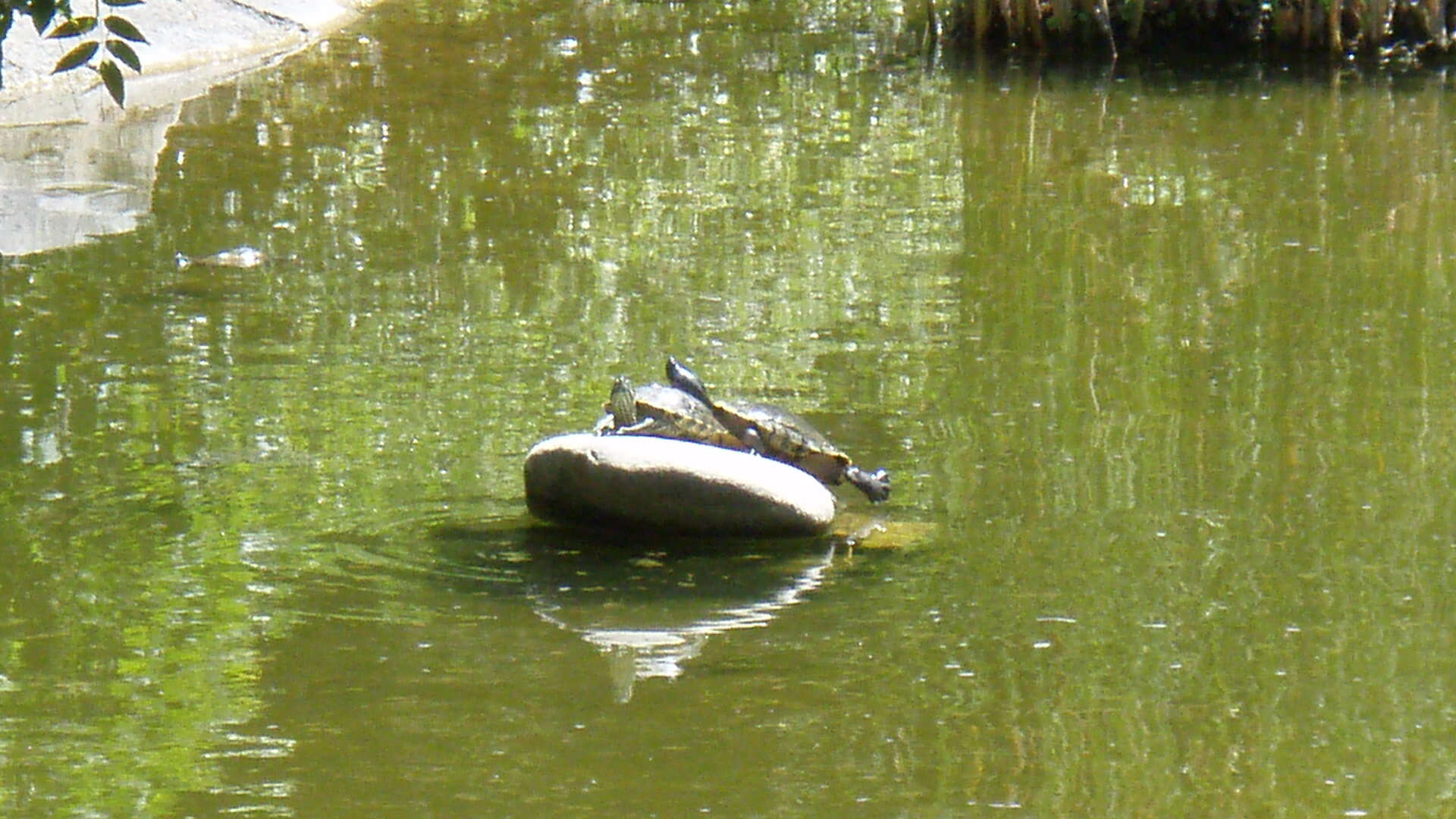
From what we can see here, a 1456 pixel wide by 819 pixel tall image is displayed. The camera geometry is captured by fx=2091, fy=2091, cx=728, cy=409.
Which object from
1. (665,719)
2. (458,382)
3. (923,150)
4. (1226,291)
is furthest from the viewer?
(923,150)

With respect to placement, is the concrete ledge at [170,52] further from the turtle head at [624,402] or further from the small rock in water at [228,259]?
the turtle head at [624,402]

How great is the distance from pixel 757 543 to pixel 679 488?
266 mm

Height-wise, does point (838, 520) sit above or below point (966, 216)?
below

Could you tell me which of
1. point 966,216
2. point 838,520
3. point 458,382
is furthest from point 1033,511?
point 966,216

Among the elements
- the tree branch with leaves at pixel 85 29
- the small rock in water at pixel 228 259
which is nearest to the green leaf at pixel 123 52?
the tree branch with leaves at pixel 85 29

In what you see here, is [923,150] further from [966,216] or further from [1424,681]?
[1424,681]

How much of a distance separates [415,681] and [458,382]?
8.85 feet

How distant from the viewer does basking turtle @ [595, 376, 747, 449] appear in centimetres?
608

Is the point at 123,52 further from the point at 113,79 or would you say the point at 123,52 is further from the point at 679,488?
the point at 679,488

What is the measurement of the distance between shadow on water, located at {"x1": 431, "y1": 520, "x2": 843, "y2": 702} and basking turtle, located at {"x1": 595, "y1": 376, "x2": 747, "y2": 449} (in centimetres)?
39

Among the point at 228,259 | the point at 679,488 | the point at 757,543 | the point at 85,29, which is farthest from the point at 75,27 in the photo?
the point at 228,259

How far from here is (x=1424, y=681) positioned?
4785 millimetres

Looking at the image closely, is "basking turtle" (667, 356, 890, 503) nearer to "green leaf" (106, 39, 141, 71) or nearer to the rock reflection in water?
the rock reflection in water

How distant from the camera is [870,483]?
5.96 m
